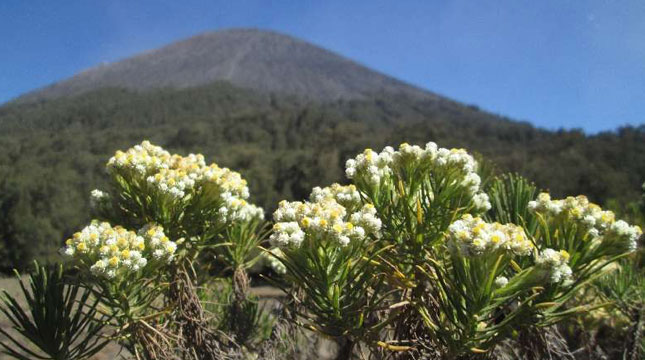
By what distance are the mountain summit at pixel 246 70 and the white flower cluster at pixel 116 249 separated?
5082 inches

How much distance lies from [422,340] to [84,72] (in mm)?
161022

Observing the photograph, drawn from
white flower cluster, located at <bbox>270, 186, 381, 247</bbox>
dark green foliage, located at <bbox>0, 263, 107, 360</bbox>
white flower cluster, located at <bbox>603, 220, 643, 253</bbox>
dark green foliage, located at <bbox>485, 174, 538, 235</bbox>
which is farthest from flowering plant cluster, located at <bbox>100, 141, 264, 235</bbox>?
white flower cluster, located at <bbox>603, 220, 643, 253</bbox>

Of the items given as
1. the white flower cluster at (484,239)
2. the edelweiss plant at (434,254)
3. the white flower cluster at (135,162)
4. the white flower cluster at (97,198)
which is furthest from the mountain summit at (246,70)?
the white flower cluster at (484,239)

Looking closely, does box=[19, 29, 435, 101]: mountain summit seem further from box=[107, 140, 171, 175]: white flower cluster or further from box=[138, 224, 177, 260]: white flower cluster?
box=[138, 224, 177, 260]: white flower cluster

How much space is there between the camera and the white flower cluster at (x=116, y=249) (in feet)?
5.13

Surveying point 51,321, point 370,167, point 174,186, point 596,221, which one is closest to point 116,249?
point 174,186

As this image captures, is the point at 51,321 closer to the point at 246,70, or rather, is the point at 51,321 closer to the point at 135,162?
the point at 135,162

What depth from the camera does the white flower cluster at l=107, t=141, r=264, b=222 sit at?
6.20 ft

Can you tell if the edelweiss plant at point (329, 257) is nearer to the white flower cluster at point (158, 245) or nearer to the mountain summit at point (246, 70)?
the white flower cluster at point (158, 245)

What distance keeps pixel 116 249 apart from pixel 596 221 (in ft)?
5.83

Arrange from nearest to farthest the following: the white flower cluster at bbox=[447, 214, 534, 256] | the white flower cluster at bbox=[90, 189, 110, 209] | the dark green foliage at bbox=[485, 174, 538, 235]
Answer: the white flower cluster at bbox=[447, 214, 534, 256]
the dark green foliage at bbox=[485, 174, 538, 235]
the white flower cluster at bbox=[90, 189, 110, 209]

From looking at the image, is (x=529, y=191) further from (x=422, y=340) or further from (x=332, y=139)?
(x=332, y=139)

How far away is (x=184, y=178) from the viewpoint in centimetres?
193

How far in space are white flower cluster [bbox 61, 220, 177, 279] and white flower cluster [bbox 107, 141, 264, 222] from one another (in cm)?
23
